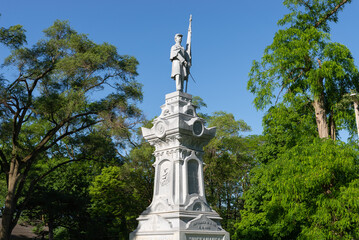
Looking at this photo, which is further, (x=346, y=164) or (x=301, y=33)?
(x=301, y=33)

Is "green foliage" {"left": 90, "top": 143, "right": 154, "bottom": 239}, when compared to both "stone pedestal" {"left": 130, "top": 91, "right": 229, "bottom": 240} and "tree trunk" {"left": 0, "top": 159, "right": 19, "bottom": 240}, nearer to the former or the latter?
"tree trunk" {"left": 0, "top": 159, "right": 19, "bottom": 240}

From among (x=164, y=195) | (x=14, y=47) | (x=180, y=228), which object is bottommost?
(x=180, y=228)

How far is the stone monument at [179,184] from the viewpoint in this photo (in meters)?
9.84

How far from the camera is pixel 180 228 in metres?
9.48

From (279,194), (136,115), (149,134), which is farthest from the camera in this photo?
(136,115)

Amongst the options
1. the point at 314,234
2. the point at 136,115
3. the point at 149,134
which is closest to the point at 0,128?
the point at 136,115

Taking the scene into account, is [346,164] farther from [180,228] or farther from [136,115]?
[136,115]

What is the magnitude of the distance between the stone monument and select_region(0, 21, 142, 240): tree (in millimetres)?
7615

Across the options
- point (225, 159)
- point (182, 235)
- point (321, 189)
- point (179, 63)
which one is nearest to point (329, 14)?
point (321, 189)

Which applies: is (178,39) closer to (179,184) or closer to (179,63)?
(179,63)

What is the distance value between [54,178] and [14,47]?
12387 millimetres

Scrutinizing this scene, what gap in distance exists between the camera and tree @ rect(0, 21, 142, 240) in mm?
17734

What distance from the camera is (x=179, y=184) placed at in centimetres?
1048

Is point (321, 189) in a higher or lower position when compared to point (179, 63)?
lower
